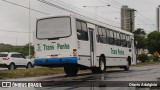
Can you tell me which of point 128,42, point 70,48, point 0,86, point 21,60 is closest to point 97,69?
point 70,48

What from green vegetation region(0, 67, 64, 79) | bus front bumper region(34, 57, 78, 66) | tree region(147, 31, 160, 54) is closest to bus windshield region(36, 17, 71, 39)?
bus front bumper region(34, 57, 78, 66)

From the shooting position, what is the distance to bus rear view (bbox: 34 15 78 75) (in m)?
22.5

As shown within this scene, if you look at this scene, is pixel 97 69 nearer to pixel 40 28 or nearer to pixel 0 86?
pixel 40 28

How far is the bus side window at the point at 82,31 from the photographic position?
23.4 m

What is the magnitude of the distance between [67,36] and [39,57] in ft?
7.20

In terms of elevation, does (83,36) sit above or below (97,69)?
above

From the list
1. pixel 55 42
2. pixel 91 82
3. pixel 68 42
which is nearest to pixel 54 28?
pixel 55 42

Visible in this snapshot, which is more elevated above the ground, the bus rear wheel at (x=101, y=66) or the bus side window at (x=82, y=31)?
the bus side window at (x=82, y=31)

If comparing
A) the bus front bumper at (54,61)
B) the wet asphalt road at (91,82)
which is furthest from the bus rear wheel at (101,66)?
the wet asphalt road at (91,82)

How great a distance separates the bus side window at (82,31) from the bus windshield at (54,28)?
825 mm

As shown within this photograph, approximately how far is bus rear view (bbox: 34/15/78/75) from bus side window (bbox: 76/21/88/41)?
83 centimetres

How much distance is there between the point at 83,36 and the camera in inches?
947

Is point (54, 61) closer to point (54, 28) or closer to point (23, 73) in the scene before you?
point (54, 28)

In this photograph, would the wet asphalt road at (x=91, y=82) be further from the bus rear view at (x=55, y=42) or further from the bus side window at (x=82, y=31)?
the bus side window at (x=82, y=31)
